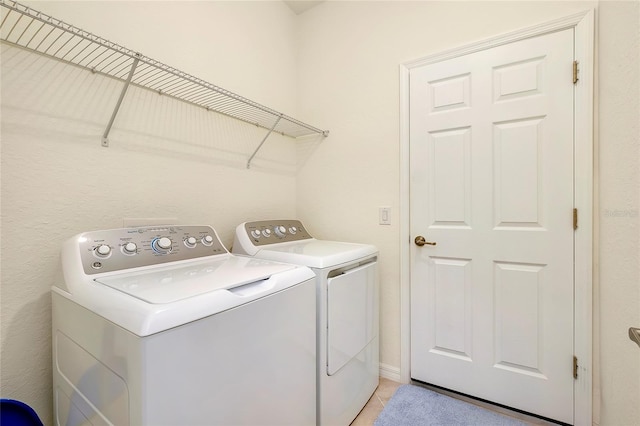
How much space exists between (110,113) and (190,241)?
687mm

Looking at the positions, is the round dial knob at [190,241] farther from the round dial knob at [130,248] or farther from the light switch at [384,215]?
the light switch at [384,215]

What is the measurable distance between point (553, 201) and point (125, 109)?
2222 mm

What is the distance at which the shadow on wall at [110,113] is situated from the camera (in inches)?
41.4

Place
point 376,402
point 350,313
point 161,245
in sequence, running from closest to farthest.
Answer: point 161,245
point 350,313
point 376,402

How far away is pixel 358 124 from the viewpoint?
2.08 m

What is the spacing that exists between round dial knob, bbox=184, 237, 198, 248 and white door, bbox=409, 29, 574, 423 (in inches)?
52.6

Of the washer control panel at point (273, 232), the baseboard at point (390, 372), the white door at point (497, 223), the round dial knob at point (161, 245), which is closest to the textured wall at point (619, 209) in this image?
the white door at point (497, 223)

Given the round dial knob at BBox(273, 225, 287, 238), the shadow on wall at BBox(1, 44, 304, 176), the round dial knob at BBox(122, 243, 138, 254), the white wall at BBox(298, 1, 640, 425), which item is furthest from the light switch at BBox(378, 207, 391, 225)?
the round dial knob at BBox(122, 243, 138, 254)

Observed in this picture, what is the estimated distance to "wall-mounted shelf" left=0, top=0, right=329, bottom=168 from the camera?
3.33 ft

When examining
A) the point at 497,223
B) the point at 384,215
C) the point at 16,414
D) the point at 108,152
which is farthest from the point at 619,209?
the point at 16,414

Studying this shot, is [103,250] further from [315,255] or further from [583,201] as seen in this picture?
[583,201]

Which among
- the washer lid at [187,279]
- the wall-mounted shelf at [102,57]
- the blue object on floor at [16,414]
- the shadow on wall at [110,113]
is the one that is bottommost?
the blue object on floor at [16,414]

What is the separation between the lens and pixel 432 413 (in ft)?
5.20

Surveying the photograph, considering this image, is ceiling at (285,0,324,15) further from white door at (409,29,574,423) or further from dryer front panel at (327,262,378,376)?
dryer front panel at (327,262,378,376)
